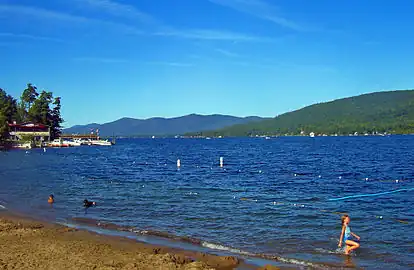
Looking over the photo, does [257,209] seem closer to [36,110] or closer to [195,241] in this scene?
[195,241]

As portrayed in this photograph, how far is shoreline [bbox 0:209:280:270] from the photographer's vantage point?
1388 centimetres

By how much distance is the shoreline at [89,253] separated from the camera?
1388 centimetres

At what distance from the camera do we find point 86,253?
50.8 ft

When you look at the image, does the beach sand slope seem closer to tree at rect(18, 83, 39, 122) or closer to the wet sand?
the wet sand

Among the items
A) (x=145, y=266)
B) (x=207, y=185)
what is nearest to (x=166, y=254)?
(x=145, y=266)

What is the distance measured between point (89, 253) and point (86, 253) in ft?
0.36

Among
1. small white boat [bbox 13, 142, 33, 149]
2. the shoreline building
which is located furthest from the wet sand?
the shoreline building

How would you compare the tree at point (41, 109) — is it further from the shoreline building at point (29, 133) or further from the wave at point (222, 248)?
the wave at point (222, 248)

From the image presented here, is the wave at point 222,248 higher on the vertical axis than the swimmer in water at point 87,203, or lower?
lower

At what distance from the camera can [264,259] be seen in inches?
620

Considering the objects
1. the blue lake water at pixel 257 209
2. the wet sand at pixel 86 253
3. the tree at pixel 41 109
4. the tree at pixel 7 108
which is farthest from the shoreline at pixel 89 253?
the tree at pixel 41 109

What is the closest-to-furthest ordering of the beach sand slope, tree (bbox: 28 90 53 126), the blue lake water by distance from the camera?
the beach sand slope → the blue lake water → tree (bbox: 28 90 53 126)

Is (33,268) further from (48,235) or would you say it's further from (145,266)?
(48,235)

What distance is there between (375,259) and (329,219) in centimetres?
726
